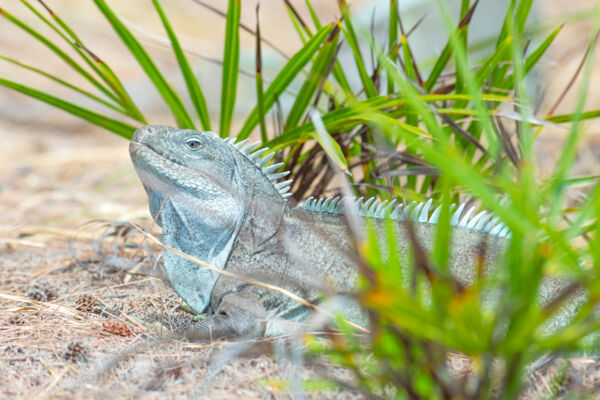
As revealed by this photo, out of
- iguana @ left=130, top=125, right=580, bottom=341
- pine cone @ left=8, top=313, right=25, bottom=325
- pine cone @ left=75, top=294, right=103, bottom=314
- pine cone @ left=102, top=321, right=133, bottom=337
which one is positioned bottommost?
pine cone @ left=8, top=313, right=25, bottom=325

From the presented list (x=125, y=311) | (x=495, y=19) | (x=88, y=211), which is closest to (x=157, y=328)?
(x=125, y=311)

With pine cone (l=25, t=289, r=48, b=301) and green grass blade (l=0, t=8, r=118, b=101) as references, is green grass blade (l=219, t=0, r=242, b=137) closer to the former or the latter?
green grass blade (l=0, t=8, r=118, b=101)

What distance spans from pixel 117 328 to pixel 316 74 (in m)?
1.50

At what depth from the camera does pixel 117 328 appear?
7.42 ft

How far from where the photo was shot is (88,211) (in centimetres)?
477

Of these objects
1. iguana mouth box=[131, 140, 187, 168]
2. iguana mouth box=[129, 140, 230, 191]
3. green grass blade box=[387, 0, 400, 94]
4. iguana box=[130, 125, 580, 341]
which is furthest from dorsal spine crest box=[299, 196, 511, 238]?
green grass blade box=[387, 0, 400, 94]

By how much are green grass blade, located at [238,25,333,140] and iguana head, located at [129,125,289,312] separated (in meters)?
0.68

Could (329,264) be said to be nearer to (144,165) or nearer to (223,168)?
(223,168)

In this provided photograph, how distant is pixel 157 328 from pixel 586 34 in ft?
41.7

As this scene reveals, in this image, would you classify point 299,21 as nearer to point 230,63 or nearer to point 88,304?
point 230,63

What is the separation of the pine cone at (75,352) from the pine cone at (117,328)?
7.0 inches

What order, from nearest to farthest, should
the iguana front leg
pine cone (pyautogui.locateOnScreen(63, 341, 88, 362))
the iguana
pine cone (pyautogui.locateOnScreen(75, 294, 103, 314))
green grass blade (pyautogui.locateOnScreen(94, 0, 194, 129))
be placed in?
pine cone (pyautogui.locateOnScreen(63, 341, 88, 362)) < the iguana front leg < the iguana < pine cone (pyautogui.locateOnScreen(75, 294, 103, 314)) < green grass blade (pyautogui.locateOnScreen(94, 0, 194, 129))

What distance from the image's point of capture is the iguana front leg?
219 centimetres

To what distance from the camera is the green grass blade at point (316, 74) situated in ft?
9.60
